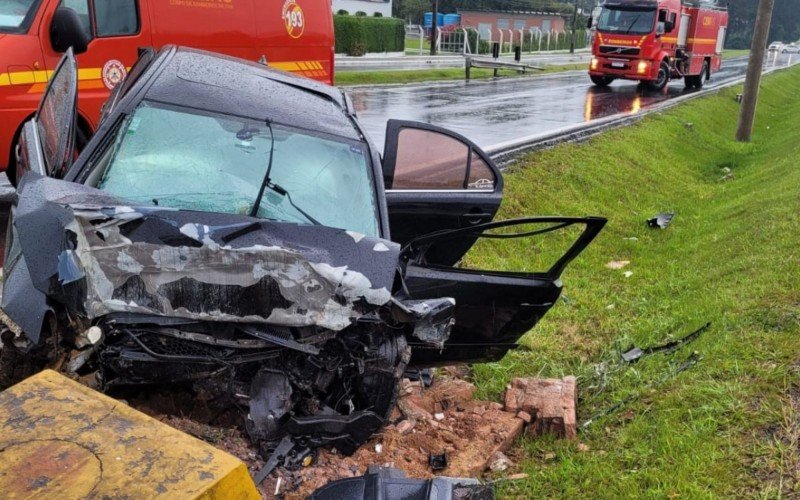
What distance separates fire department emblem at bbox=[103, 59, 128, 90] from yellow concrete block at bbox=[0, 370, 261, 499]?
5796 mm

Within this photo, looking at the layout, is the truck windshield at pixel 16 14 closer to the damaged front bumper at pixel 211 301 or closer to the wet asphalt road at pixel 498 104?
the damaged front bumper at pixel 211 301

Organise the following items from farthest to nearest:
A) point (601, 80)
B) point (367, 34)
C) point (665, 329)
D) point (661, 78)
Answer: 1. point (367, 34)
2. point (601, 80)
3. point (661, 78)
4. point (665, 329)

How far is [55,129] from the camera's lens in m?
4.20

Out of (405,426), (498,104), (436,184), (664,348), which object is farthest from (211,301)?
(498,104)

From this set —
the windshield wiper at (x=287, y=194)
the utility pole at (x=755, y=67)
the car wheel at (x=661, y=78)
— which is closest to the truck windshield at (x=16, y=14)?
the windshield wiper at (x=287, y=194)

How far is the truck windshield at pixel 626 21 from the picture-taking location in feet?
76.5

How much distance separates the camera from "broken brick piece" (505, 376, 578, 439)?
4324 mm

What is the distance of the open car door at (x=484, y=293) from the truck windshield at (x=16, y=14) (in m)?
4.77

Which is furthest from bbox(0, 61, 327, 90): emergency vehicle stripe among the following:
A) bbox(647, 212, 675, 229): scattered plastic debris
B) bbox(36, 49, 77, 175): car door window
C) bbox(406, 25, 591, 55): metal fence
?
bbox(406, 25, 591, 55): metal fence

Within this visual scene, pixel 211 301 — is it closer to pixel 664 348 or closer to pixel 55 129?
pixel 55 129

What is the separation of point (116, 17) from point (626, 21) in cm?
1970

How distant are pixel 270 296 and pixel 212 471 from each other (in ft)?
3.37

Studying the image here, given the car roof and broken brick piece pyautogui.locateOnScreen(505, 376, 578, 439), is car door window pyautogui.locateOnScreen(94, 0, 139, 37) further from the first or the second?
broken brick piece pyautogui.locateOnScreen(505, 376, 578, 439)

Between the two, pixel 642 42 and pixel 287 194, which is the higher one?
pixel 287 194
